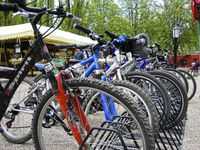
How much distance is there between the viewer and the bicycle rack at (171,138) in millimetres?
3424

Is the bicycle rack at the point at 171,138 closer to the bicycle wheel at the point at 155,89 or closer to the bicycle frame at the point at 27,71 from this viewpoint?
the bicycle wheel at the point at 155,89

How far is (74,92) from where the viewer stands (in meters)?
2.46

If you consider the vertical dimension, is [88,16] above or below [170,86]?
above

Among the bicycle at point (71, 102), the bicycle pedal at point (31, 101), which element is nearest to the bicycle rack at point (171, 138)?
the bicycle at point (71, 102)

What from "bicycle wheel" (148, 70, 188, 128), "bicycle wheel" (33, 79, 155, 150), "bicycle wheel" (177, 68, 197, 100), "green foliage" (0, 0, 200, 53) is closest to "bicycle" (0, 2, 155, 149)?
"bicycle wheel" (33, 79, 155, 150)

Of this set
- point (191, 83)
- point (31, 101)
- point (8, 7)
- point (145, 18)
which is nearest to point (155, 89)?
point (31, 101)

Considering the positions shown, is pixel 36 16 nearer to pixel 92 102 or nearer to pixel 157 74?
pixel 92 102

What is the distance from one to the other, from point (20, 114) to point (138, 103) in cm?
146

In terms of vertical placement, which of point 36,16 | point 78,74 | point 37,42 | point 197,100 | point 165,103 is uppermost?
point 36,16

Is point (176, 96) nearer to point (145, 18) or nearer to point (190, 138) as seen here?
point (190, 138)

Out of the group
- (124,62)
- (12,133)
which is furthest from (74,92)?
(124,62)

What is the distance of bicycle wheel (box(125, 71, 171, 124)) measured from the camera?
3.99 meters

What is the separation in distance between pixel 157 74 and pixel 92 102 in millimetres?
1777

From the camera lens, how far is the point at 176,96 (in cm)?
467
